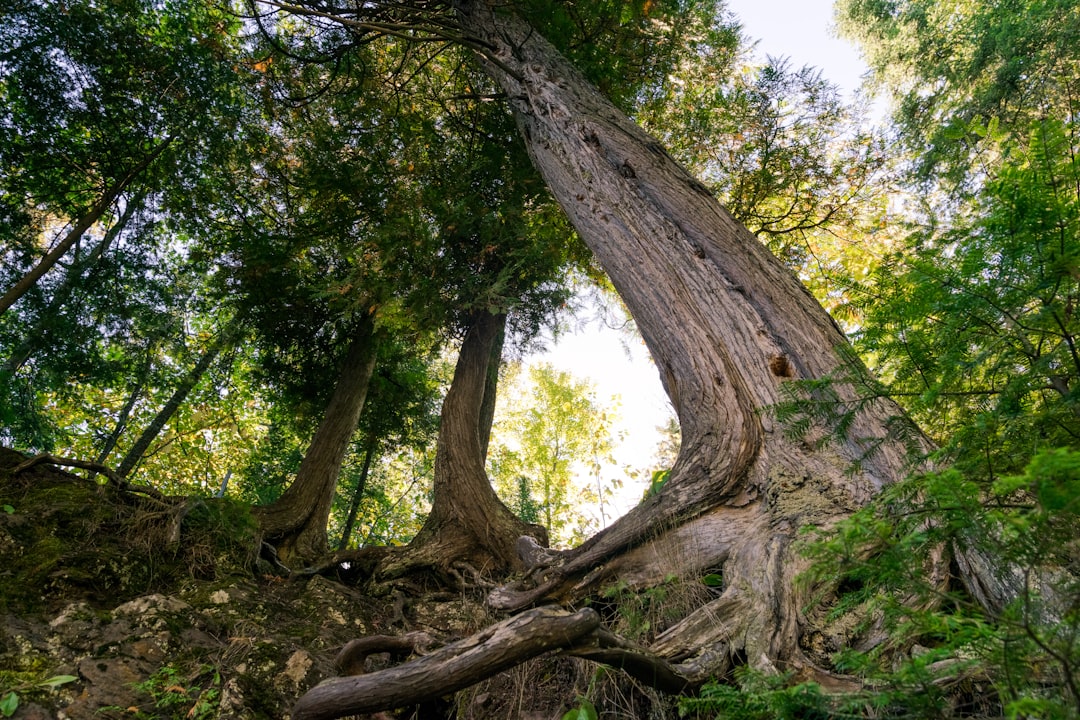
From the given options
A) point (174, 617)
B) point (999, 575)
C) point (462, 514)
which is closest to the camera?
point (999, 575)

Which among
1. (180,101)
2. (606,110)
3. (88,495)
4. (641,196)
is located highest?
(180,101)

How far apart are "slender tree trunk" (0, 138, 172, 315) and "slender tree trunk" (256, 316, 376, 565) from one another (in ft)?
9.79

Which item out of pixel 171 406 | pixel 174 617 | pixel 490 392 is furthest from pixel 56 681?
pixel 171 406

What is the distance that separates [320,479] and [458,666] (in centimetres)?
467

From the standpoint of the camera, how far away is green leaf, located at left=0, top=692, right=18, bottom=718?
1878 mm

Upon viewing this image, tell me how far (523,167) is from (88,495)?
Result: 5909mm

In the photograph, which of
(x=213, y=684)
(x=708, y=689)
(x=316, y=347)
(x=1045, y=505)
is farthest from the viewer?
(x=316, y=347)

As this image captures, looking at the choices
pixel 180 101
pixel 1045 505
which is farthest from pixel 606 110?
pixel 180 101

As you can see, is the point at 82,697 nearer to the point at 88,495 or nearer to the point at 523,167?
the point at 88,495

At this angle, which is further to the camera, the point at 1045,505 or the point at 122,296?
the point at 122,296

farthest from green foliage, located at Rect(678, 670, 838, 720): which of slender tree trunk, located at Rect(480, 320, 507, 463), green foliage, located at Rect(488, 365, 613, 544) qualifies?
green foliage, located at Rect(488, 365, 613, 544)

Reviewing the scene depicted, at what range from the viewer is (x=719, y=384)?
9.11 feet

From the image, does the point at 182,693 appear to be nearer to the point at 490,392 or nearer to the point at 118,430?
the point at 490,392

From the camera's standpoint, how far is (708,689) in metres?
1.48
